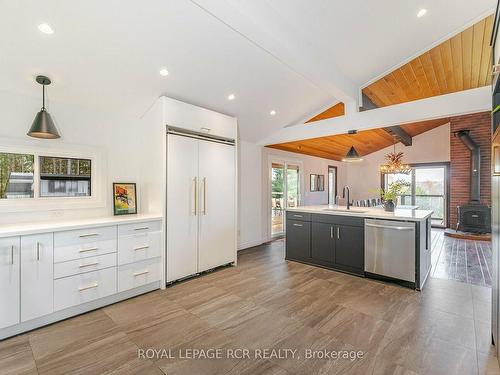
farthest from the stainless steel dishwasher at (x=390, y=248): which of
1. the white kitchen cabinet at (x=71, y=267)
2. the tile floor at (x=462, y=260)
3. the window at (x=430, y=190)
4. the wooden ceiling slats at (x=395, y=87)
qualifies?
the window at (x=430, y=190)

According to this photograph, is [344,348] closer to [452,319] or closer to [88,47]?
[452,319]

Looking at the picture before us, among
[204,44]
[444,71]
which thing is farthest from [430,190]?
[204,44]

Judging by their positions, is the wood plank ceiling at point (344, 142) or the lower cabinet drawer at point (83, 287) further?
the wood plank ceiling at point (344, 142)

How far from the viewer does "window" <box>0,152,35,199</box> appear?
106 inches

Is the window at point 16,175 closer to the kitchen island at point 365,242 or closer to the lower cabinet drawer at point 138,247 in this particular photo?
the lower cabinet drawer at point 138,247

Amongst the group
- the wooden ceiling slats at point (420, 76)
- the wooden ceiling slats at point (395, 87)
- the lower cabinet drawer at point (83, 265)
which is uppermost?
the wooden ceiling slats at point (420, 76)

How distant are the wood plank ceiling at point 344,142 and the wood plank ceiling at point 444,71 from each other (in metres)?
1.30

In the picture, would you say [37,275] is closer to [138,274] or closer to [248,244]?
[138,274]

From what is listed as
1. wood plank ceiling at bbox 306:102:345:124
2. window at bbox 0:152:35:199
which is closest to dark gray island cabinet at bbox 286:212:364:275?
wood plank ceiling at bbox 306:102:345:124

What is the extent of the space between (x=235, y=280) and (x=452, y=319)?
2.45 meters

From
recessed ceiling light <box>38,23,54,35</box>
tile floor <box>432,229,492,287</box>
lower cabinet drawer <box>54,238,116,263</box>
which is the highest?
recessed ceiling light <box>38,23,54,35</box>

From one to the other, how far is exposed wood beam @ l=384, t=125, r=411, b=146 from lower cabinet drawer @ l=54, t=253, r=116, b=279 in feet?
19.2

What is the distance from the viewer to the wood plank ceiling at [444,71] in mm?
3410
